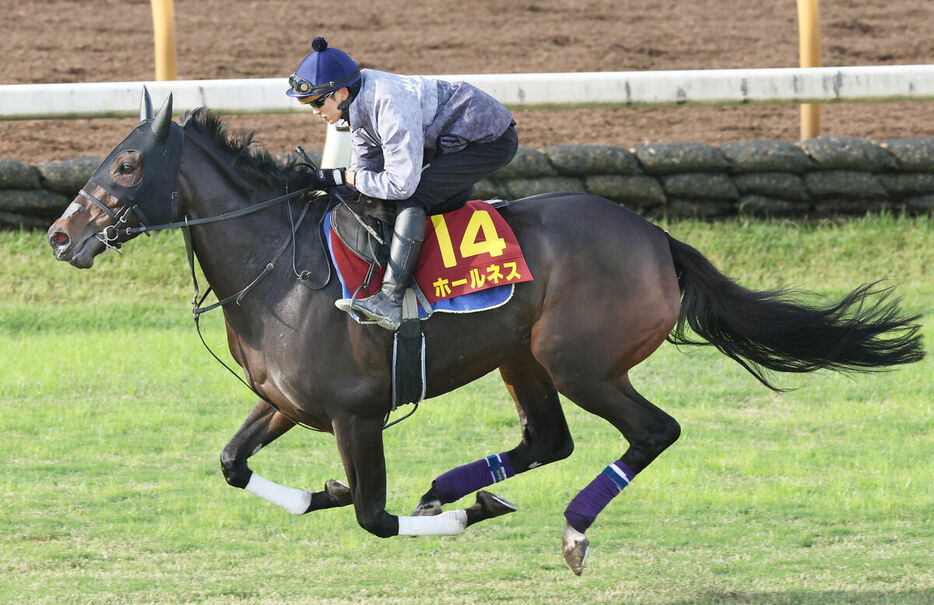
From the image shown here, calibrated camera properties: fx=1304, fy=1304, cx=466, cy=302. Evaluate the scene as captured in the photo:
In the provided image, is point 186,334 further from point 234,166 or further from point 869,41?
point 869,41

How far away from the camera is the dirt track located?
481 inches

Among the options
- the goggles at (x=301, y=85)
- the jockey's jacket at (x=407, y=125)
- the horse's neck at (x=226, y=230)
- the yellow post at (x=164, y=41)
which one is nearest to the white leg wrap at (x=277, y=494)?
the horse's neck at (x=226, y=230)

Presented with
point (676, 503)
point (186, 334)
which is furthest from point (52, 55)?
point (676, 503)

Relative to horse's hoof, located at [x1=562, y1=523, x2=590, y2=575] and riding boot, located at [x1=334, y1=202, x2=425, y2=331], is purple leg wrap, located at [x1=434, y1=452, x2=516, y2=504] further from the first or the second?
riding boot, located at [x1=334, y1=202, x2=425, y2=331]

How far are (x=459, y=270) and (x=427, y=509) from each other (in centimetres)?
115

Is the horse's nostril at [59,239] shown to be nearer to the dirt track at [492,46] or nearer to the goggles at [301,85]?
the goggles at [301,85]

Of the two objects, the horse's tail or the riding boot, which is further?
the horse's tail

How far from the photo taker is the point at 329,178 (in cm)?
555

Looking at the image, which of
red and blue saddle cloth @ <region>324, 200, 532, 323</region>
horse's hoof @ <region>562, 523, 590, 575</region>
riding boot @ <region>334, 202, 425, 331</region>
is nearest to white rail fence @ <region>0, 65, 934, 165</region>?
red and blue saddle cloth @ <region>324, 200, 532, 323</region>

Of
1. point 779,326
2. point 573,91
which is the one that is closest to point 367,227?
point 779,326

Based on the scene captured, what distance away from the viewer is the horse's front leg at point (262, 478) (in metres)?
5.73

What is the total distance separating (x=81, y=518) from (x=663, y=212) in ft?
18.7

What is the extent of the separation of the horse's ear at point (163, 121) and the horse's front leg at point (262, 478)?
4.33 feet

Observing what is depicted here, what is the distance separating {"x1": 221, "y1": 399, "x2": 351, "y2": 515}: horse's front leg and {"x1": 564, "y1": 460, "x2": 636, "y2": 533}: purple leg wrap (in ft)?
3.39
